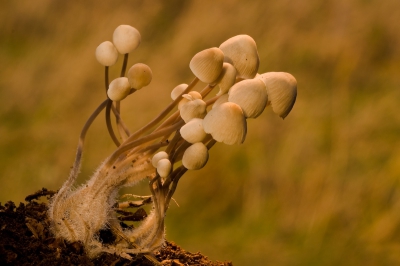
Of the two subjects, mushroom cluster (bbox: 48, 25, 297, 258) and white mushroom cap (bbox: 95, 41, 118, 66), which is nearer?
mushroom cluster (bbox: 48, 25, 297, 258)

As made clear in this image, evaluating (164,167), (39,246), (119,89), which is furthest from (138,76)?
(39,246)

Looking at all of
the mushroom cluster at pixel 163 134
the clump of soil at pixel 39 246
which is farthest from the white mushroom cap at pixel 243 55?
the clump of soil at pixel 39 246

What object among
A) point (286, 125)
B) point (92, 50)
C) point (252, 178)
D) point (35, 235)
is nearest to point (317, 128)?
point (286, 125)

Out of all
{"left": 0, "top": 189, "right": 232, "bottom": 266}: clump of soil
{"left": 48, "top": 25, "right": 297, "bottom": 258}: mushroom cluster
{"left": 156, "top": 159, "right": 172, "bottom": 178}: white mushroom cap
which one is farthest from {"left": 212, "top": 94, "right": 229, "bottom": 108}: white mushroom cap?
{"left": 0, "top": 189, "right": 232, "bottom": 266}: clump of soil

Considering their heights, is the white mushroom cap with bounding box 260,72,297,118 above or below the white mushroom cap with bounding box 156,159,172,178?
above

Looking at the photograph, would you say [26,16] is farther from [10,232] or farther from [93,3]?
[10,232]

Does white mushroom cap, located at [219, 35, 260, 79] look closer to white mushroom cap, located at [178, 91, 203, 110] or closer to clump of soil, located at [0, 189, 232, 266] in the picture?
white mushroom cap, located at [178, 91, 203, 110]

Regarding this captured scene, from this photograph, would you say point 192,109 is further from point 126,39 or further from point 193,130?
point 126,39
